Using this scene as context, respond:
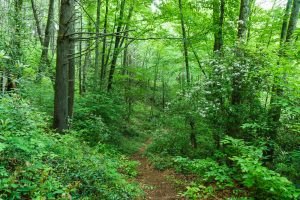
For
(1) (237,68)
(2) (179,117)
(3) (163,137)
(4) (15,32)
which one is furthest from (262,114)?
(4) (15,32)

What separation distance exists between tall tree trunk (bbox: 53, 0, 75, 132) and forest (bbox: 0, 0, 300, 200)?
24 millimetres

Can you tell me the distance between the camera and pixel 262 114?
6973 millimetres

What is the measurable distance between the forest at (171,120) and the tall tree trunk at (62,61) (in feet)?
0.08

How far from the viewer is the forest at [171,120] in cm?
358

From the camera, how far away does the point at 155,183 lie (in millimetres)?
7824

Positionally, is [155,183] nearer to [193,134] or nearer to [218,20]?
[193,134]

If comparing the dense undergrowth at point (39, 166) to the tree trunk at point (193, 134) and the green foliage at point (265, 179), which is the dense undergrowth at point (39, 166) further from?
the tree trunk at point (193, 134)

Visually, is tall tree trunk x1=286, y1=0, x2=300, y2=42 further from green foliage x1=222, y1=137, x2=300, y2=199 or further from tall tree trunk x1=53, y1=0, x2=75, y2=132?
tall tree trunk x1=53, y1=0, x2=75, y2=132

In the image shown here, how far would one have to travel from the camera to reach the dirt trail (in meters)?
6.52

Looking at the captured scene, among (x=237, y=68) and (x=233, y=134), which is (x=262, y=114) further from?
(x=237, y=68)

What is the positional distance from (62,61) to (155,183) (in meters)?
4.89

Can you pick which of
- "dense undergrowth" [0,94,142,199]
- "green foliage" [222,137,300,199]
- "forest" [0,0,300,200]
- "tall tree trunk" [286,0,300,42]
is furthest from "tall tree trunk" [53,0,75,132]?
"tall tree trunk" [286,0,300,42]

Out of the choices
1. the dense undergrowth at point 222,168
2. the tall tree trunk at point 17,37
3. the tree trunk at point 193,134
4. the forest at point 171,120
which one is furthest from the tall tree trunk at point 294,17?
the tall tree trunk at point 17,37

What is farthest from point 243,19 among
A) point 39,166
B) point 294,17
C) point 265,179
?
point 39,166
